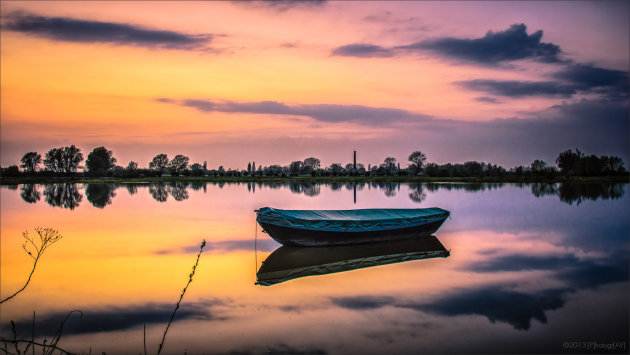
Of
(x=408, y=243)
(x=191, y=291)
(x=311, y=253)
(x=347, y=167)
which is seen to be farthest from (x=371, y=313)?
(x=347, y=167)

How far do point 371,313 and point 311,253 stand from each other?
581 cm

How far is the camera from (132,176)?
106m

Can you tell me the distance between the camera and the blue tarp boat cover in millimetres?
14578

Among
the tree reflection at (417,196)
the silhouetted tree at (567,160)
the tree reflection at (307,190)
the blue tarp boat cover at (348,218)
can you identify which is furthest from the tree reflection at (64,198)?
the silhouetted tree at (567,160)

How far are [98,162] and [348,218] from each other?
12311cm

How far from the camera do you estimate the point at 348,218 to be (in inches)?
651

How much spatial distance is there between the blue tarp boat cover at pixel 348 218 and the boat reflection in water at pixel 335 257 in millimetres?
754

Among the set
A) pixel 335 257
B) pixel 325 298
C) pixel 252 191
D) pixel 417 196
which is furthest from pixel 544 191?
pixel 325 298

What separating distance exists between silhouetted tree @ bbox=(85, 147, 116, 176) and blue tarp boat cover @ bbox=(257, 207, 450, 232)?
113286 mm

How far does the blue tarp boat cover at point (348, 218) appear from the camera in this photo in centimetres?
1458

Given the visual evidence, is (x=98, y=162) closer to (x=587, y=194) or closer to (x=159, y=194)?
(x=159, y=194)

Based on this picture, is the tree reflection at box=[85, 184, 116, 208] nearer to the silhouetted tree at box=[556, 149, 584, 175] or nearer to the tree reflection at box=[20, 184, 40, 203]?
the tree reflection at box=[20, 184, 40, 203]

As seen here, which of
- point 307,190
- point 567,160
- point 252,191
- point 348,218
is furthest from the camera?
point 567,160

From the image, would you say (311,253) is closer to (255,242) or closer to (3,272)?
(255,242)
